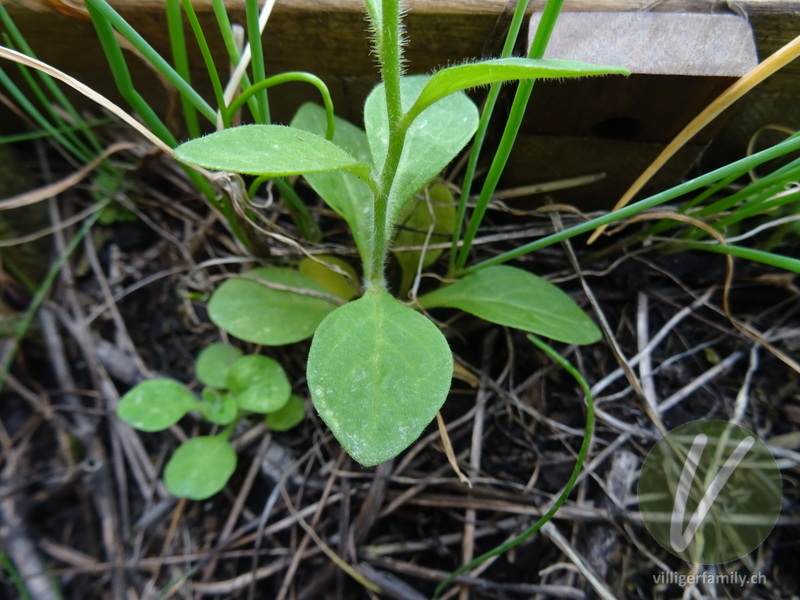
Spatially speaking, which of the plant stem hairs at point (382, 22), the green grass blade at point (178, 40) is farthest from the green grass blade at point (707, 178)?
the green grass blade at point (178, 40)

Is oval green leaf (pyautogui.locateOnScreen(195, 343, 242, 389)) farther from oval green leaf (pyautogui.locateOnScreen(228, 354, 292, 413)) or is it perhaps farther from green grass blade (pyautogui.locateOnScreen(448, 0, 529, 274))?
green grass blade (pyautogui.locateOnScreen(448, 0, 529, 274))

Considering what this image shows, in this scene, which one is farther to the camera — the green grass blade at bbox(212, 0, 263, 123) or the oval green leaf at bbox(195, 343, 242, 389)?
the oval green leaf at bbox(195, 343, 242, 389)

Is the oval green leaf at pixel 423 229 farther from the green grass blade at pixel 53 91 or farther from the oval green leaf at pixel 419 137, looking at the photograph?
the green grass blade at pixel 53 91

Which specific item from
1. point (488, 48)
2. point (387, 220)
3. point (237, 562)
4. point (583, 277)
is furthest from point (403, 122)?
point (237, 562)

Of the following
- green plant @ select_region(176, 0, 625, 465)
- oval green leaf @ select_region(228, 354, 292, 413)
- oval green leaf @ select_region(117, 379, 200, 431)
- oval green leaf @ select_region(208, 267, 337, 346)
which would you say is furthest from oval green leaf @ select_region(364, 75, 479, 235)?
oval green leaf @ select_region(117, 379, 200, 431)

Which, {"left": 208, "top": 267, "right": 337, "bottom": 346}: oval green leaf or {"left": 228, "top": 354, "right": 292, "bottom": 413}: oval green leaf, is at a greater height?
{"left": 208, "top": 267, "right": 337, "bottom": 346}: oval green leaf

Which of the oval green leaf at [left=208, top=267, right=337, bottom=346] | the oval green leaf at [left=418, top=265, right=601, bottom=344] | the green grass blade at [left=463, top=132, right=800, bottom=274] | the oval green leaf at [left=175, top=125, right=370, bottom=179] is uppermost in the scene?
the oval green leaf at [left=175, top=125, right=370, bottom=179]

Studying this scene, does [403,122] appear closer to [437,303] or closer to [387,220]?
[387,220]
